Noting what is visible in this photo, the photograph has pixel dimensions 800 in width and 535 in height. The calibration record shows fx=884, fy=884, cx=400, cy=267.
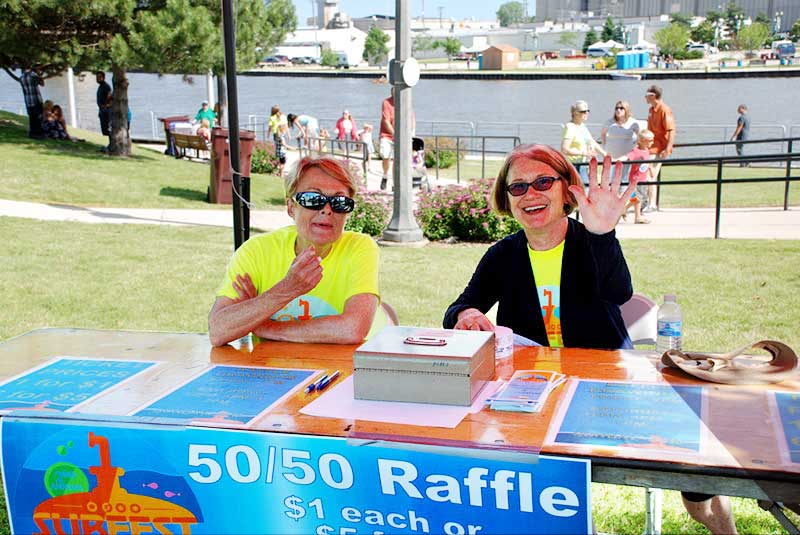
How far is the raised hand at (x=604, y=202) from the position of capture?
2926 mm

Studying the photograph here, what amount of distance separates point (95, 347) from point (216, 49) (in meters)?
15.0

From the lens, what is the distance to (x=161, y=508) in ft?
8.00

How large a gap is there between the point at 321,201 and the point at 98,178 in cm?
1296

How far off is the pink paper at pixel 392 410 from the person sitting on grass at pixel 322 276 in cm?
74

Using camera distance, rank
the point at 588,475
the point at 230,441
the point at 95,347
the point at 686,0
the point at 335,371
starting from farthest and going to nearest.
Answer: the point at 686,0 < the point at 95,347 < the point at 335,371 < the point at 230,441 < the point at 588,475

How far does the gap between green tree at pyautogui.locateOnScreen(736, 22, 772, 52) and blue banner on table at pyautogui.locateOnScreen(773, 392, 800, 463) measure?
106436 millimetres

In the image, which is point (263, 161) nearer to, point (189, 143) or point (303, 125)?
point (303, 125)

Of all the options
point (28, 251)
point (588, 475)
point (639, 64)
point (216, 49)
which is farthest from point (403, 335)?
point (639, 64)

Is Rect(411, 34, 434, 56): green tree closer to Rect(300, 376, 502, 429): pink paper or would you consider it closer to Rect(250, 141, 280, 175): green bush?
Rect(250, 141, 280, 175): green bush

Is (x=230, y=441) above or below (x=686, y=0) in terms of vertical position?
below

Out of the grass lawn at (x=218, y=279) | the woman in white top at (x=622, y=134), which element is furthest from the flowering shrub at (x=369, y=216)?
the woman in white top at (x=622, y=134)

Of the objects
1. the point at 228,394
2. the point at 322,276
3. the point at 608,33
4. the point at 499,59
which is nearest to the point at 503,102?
the point at 499,59

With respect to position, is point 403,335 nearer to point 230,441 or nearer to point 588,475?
Answer: point 230,441

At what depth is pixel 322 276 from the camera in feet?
10.9
